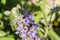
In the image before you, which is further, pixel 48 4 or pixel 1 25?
pixel 48 4

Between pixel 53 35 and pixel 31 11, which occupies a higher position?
pixel 31 11

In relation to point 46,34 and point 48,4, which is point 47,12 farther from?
point 46,34

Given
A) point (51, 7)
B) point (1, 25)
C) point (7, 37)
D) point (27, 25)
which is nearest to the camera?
point (27, 25)

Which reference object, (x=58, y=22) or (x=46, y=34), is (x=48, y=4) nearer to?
(x=58, y=22)

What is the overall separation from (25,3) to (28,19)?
46 cm

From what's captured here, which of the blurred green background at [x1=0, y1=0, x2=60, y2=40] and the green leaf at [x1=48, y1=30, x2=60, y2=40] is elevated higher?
the blurred green background at [x1=0, y1=0, x2=60, y2=40]

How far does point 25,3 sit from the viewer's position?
1532 millimetres

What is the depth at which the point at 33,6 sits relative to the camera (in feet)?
4.99

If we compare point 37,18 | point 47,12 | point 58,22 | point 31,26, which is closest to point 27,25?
point 31,26

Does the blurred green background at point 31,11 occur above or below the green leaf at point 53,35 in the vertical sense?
above

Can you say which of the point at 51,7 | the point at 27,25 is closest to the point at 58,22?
the point at 51,7

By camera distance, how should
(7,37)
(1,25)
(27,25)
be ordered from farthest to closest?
(1,25)
(7,37)
(27,25)

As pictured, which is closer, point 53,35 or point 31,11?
point 53,35

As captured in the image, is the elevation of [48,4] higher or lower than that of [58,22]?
higher
